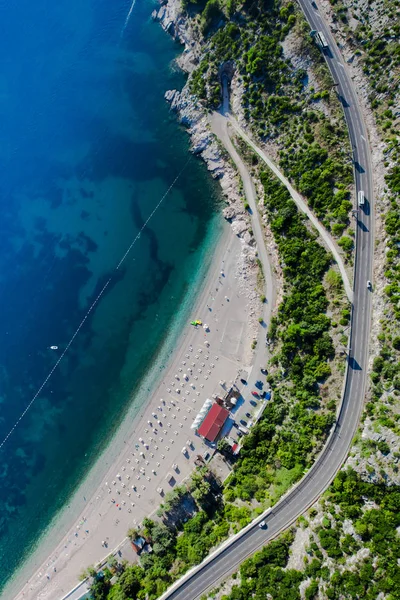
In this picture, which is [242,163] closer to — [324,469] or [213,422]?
[213,422]

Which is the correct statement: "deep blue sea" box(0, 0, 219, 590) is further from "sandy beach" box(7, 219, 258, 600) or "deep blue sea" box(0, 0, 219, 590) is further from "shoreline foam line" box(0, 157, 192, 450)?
"sandy beach" box(7, 219, 258, 600)

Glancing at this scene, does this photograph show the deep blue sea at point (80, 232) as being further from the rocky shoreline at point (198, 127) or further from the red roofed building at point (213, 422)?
the red roofed building at point (213, 422)

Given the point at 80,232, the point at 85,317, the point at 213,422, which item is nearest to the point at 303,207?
the point at 213,422

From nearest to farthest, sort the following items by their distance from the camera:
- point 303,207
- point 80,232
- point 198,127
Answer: point 303,207
point 198,127
point 80,232

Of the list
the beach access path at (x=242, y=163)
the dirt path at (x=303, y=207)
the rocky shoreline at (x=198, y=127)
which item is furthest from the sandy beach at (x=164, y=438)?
the dirt path at (x=303, y=207)

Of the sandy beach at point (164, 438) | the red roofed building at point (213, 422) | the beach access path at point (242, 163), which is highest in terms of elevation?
the beach access path at point (242, 163)

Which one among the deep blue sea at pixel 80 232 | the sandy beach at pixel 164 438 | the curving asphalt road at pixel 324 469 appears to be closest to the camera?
the curving asphalt road at pixel 324 469
